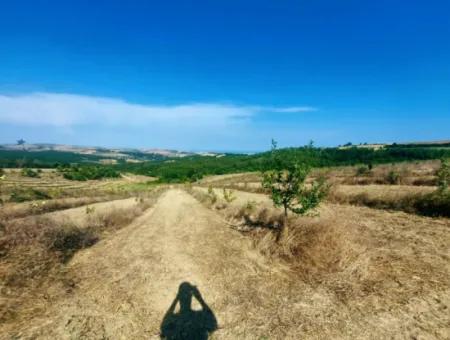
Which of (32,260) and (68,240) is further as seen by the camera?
(68,240)

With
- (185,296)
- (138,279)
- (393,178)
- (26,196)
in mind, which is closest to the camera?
(185,296)

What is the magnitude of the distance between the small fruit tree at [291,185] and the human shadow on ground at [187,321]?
18.2 feet

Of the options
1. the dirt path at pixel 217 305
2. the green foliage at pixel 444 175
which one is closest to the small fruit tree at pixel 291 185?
the dirt path at pixel 217 305

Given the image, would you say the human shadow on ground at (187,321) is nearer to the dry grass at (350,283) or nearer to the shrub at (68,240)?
the dry grass at (350,283)

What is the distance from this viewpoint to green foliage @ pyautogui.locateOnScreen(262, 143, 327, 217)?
36.3 feet

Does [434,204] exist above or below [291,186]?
below

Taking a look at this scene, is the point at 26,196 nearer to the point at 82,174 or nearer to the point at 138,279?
the point at 138,279

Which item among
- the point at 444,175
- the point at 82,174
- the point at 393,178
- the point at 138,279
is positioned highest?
the point at 444,175

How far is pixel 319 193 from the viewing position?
11266mm

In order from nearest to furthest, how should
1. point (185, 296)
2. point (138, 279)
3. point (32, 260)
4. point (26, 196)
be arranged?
point (185, 296)
point (32, 260)
point (138, 279)
point (26, 196)

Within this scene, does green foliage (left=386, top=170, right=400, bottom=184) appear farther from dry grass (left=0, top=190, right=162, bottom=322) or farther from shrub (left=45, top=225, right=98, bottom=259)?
dry grass (left=0, top=190, right=162, bottom=322)

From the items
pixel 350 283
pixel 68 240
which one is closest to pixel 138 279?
pixel 68 240

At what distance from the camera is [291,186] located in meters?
11.6

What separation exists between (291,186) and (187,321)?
6.86 m
